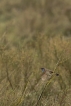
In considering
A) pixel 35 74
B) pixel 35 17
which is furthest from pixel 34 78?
pixel 35 17

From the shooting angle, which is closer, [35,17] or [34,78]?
[34,78]

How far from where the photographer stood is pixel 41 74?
599cm

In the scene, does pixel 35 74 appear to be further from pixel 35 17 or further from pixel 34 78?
pixel 35 17

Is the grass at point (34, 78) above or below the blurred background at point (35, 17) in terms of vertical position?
below

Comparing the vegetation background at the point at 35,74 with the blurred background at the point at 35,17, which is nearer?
the vegetation background at the point at 35,74

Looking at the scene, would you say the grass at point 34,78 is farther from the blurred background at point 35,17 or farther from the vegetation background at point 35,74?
the blurred background at point 35,17

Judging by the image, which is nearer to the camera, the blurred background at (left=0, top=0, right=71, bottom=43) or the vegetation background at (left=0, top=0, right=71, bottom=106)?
the vegetation background at (left=0, top=0, right=71, bottom=106)

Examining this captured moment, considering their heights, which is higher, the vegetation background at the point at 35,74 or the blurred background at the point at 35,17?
the blurred background at the point at 35,17

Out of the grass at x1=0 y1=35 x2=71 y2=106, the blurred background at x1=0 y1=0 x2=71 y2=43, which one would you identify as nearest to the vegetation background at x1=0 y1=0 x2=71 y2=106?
the grass at x1=0 y1=35 x2=71 y2=106

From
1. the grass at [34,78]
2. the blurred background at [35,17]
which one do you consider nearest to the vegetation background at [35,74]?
the grass at [34,78]

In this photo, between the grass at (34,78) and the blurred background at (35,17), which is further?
the blurred background at (35,17)

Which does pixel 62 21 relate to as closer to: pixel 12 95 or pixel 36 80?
pixel 36 80

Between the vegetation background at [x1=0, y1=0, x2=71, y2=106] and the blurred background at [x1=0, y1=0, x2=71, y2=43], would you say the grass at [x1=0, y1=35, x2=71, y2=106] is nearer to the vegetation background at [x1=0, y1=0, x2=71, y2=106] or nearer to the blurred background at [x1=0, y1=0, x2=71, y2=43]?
the vegetation background at [x1=0, y1=0, x2=71, y2=106]

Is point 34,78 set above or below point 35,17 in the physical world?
below
